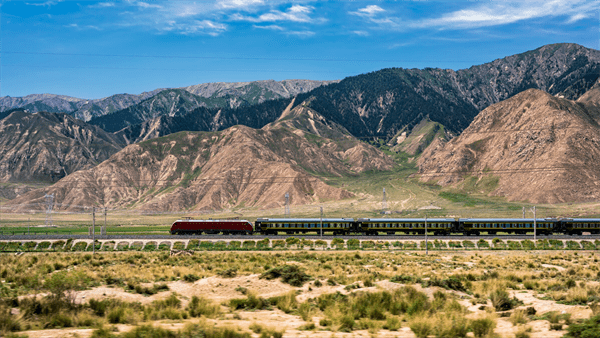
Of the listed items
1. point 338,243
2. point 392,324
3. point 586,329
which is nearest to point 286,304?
point 392,324

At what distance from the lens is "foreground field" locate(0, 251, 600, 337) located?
59.4ft

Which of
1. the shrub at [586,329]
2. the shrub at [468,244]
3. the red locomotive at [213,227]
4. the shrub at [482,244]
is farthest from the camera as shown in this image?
the red locomotive at [213,227]

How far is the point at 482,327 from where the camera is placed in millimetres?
18078

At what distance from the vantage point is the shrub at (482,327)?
58.4ft

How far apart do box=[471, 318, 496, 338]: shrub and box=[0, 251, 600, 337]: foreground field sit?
37 mm

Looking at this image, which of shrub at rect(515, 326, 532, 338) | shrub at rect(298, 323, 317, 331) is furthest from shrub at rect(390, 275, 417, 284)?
shrub at rect(298, 323, 317, 331)

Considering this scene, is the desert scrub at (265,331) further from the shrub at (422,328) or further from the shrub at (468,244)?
the shrub at (468,244)

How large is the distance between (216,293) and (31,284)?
10225 millimetres

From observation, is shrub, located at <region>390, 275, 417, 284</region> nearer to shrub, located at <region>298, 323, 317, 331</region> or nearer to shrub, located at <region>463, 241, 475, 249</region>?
shrub, located at <region>298, 323, 317, 331</region>

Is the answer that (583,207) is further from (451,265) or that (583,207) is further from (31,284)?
(31,284)

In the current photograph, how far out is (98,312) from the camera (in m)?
21.2

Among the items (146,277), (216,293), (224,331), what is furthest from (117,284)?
(224,331)

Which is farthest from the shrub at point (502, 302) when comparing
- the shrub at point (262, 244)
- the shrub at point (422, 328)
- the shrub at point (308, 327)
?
the shrub at point (262, 244)

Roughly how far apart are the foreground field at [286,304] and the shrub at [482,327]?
0.04 metres
